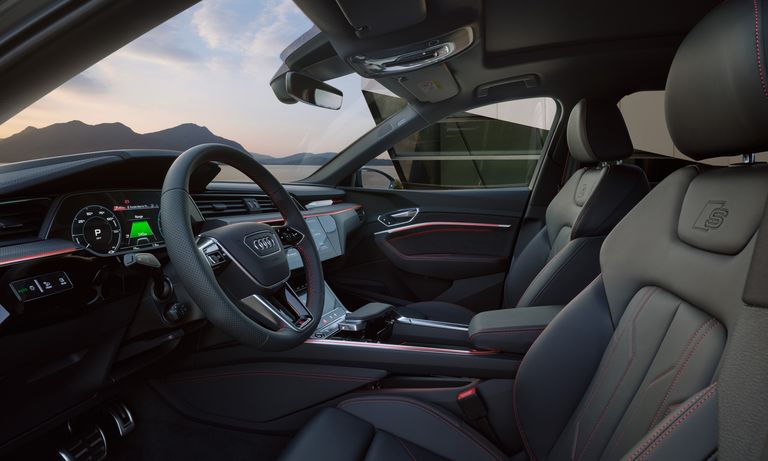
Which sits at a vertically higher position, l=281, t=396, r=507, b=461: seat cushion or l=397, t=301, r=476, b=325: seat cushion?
l=281, t=396, r=507, b=461: seat cushion

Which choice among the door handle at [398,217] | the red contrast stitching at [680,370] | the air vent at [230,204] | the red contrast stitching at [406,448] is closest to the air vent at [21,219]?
the air vent at [230,204]

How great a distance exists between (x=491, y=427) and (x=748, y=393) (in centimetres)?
77

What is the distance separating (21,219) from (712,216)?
1.54 m

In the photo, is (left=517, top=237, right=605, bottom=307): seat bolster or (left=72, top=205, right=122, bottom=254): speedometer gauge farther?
(left=517, top=237, right=605, bottom=307): seat bolster

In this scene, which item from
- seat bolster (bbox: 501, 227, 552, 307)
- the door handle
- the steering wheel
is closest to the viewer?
the steering wheel

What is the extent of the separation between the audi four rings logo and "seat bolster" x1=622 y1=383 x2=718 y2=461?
93 centimetres

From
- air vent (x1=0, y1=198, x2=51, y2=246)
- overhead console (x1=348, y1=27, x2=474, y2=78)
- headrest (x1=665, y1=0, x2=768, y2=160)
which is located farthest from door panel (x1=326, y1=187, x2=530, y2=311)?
headrest (x1=665, y1=0, x2=768, y2=160)

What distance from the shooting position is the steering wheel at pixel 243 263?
1.00m

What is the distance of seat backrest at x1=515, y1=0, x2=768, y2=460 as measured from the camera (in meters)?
0.81

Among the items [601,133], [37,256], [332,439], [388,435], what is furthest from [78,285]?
[601,133]

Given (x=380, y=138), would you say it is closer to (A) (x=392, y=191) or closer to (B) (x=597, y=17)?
(A) (x=392, y=191)

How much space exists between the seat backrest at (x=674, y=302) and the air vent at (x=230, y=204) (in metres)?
1.31

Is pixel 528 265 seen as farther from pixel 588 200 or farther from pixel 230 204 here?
pixel 230 204

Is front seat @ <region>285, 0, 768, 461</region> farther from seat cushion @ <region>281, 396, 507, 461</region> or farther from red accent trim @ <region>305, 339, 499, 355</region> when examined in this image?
red accent trim @ <region>305, 339, 499, 355</region>
